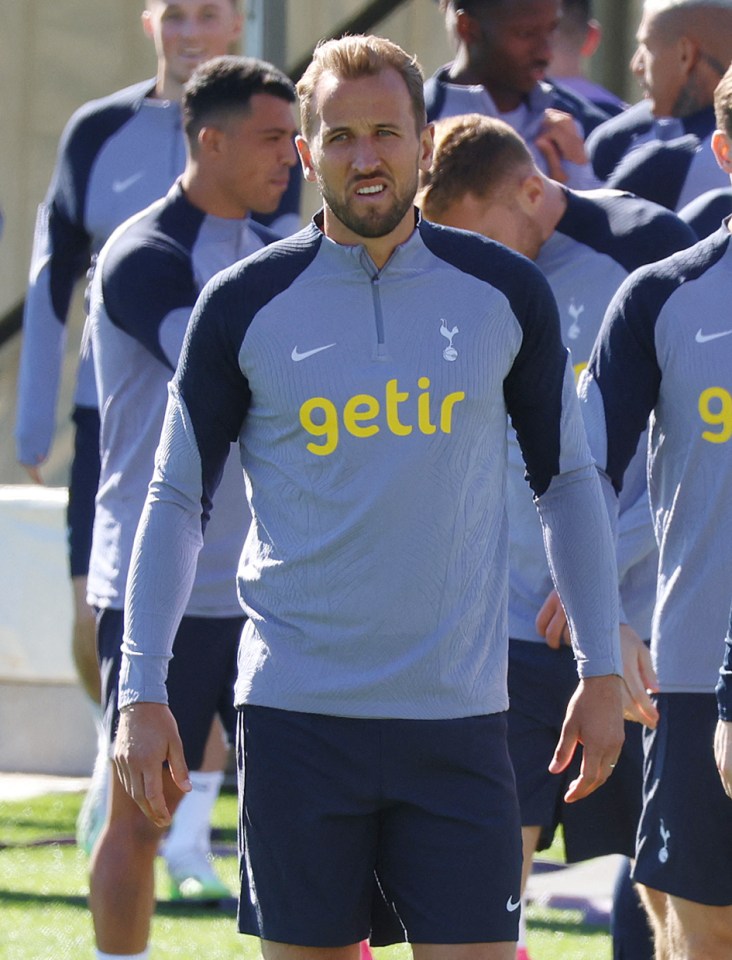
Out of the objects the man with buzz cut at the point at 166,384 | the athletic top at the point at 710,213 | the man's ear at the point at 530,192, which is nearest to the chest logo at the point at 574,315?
the man's ear at the point at 530,192

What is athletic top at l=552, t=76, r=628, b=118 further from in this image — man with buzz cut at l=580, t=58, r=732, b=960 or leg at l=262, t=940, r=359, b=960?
leg at l=262, t=940, r=359, b=960

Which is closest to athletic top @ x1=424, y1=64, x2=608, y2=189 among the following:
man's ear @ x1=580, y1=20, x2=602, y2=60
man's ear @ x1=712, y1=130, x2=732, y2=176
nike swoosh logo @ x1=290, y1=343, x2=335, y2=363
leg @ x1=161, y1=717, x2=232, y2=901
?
man's ear @ x1=580, y1=20, x2=602, y2=60

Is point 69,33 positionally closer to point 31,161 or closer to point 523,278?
point 31,161

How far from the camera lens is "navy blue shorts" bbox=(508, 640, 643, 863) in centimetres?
455

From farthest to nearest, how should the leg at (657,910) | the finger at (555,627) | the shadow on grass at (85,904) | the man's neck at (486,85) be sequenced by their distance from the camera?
1. the man's neck at (486,85)
2. the shadow on grass at (85,904)
3. the finger at (555,627)
4. the leg at (657,910)

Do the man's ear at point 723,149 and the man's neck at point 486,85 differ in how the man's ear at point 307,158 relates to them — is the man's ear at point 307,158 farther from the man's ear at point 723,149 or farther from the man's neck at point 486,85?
the man's neck at point 486,85

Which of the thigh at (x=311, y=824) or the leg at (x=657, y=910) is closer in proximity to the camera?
the thigh at (x=311, y=824)

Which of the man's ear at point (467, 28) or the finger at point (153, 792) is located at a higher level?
the man's ear at point (467, 28)

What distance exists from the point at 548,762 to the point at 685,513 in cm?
97

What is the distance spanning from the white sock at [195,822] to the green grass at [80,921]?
6.2 inches

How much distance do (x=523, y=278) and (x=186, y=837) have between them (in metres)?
3.07

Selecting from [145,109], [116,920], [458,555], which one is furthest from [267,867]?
[145,109]

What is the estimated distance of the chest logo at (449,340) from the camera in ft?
10.8

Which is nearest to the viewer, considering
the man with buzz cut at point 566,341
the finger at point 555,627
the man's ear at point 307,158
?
the man's ear at point 307,158
